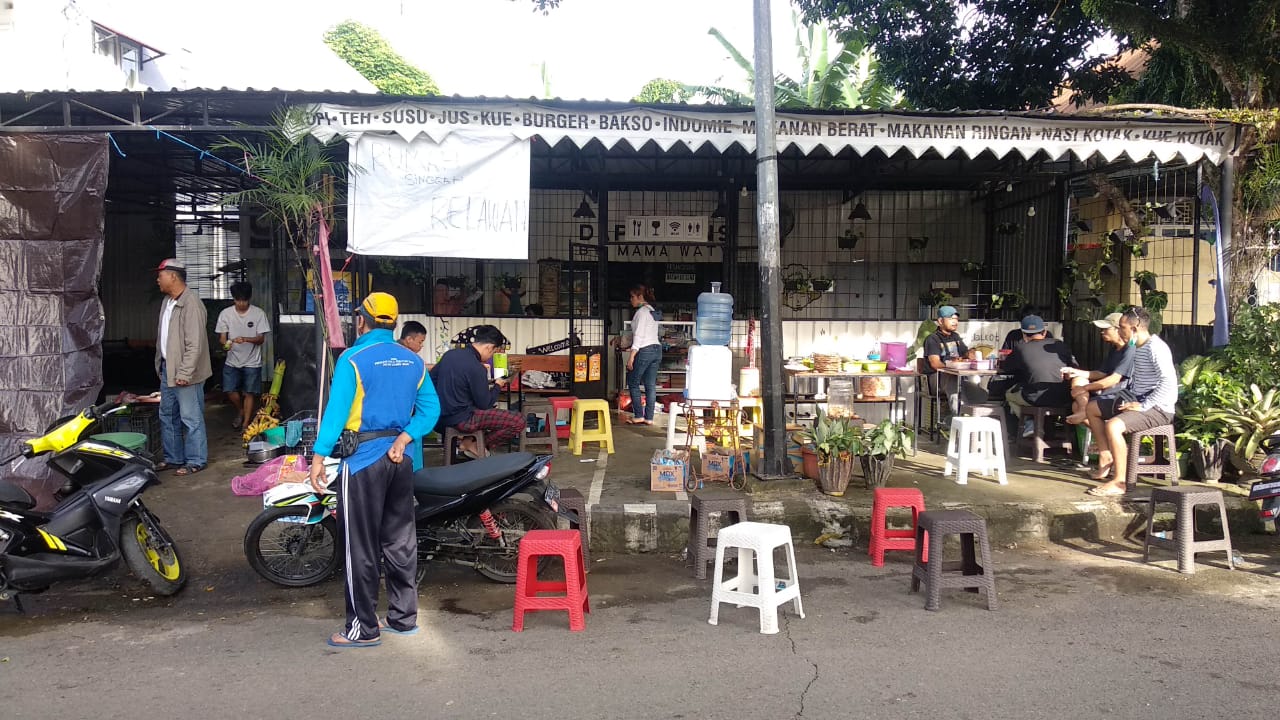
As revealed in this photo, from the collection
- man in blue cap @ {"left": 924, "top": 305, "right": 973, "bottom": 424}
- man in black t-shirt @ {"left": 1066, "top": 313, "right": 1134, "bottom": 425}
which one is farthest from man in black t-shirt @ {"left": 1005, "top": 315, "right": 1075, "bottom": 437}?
man in blue cap @ {"left": 924, "top": 305, "right": 973, "bottom": 424}

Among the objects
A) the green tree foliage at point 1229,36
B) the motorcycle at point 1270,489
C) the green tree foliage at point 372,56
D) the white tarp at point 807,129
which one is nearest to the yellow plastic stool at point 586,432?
the white tarp at point 807,129

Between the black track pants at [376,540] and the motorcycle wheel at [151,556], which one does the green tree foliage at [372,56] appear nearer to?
the motorcycle wheel at [151,556]

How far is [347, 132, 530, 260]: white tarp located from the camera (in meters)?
7.75

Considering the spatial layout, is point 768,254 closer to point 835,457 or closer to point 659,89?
point 835,457

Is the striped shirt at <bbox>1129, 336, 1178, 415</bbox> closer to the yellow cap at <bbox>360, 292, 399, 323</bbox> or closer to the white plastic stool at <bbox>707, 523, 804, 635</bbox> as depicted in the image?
the white plastic stool at <bbox>707, 523, 804, 635</bbox>

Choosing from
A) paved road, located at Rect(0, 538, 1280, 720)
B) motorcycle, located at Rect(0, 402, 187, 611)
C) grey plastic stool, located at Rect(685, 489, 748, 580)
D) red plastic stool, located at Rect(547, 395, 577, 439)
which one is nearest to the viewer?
paved road, located at Rect(0, 538, 1280, 720)

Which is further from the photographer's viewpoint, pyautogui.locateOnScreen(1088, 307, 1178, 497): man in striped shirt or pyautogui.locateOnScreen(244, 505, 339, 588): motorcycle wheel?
pyautogui.locateOnScreen(1088, 307, 1178, 497): man in striped shirt

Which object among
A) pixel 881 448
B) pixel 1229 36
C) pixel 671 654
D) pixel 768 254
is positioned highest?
pixel 1229 36

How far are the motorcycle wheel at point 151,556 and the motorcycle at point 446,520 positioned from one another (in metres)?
0.46

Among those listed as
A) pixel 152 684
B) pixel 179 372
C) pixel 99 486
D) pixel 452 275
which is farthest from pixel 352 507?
pixel 452 275

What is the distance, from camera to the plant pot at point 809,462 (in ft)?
23.9

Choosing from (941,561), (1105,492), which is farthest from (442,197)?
(1105,492)

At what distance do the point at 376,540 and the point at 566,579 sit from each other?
1042 mm

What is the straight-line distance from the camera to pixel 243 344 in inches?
381
